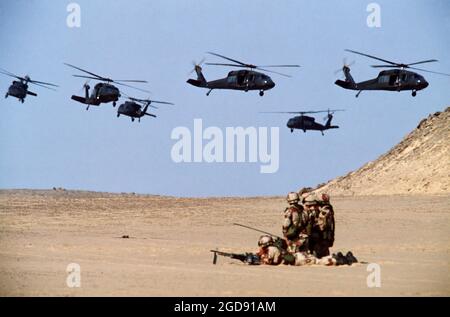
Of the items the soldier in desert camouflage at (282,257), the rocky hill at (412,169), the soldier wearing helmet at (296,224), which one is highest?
the rocky hill at (412,169)

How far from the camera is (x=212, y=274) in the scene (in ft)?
82.2

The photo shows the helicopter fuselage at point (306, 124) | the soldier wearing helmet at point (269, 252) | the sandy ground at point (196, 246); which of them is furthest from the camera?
the helicopter fuselage at point (306, 124)

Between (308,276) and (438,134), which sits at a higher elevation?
Answer: (438,134)

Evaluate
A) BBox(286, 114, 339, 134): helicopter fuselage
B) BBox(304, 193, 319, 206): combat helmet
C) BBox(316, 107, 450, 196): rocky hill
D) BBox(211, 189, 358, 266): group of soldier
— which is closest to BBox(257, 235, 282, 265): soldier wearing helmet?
BBox(211, 189, 358, 266): group of soldier

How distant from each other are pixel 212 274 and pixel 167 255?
20.1 ft

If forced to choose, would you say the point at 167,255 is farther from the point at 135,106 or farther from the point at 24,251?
the point at 135,106

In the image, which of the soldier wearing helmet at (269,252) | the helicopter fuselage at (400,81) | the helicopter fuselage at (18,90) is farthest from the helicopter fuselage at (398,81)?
the soldier wearing helmet at (269,252)

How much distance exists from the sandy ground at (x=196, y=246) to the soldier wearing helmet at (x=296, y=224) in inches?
→ 28.4

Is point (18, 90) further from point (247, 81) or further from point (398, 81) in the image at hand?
point (398, 81)

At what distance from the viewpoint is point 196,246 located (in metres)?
34.3

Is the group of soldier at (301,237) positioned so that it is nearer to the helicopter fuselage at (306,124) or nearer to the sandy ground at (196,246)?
the sandy ground at (196,246)

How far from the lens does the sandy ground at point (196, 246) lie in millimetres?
22672

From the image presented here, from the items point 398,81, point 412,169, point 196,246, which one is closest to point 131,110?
point 398,81
